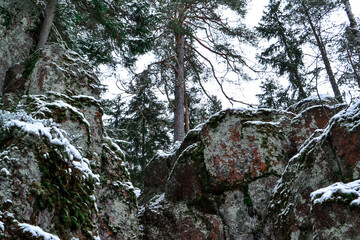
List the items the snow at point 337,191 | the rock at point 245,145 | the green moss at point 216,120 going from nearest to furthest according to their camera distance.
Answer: the snow at point 337,191 → the rock at point 245,145 → the green moss at point 216,120

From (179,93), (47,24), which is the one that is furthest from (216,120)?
(179,93)

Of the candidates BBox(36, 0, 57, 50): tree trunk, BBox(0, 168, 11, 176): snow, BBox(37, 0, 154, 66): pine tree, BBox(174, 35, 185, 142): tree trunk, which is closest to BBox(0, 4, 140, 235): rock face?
BBox(0, 168, 11, 176): snow

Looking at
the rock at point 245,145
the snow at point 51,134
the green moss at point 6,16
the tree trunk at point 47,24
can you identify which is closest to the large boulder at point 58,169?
the snow at point 51,134

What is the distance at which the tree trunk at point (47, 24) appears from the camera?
23.8 ft

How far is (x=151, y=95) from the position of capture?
1917cm

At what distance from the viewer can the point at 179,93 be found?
1319 cm

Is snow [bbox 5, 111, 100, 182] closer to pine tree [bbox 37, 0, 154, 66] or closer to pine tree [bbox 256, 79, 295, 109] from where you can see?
pine tree [bbox 37, 0, 154, 66]

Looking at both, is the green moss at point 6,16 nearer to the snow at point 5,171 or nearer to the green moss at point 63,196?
the green moss at point 63,196

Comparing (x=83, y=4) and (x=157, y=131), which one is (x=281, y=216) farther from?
(x=157, y=131)

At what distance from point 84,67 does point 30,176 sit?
4.45m

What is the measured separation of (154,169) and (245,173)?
4170mm

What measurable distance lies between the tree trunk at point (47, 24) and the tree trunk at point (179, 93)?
635 cm

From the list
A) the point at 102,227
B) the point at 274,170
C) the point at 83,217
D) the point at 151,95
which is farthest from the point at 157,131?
the point at 83,217

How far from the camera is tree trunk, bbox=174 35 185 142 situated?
12.4 m
